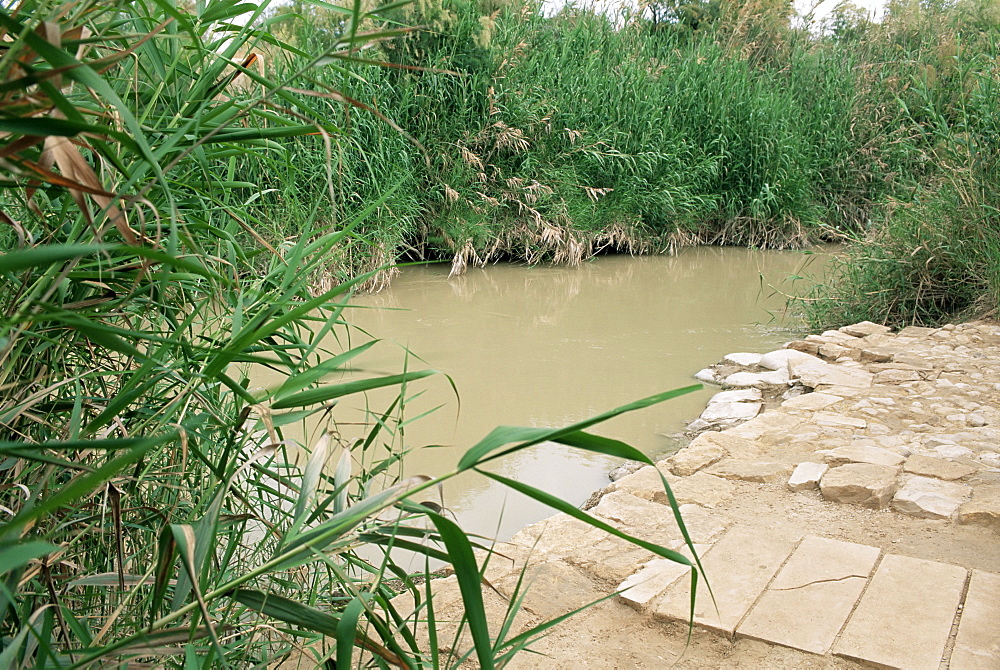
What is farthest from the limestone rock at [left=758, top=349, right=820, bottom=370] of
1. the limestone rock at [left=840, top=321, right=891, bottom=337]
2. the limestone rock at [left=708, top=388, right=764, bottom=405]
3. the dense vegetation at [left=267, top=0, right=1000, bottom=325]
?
the dense vegetation at [left=267, top=0, right=1000, bottom=325]

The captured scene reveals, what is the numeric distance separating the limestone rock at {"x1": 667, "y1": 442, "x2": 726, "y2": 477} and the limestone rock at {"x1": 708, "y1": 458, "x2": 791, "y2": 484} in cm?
5

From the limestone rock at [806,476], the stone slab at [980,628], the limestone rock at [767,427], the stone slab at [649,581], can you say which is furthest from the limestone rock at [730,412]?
the stone slab at [980,628]

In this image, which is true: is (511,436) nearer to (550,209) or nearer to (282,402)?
(282,402)

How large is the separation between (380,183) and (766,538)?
548 centimetres

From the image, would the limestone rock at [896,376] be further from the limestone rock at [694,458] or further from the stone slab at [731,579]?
the stone slab at [731,579]

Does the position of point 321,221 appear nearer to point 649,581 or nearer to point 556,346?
point 556,346

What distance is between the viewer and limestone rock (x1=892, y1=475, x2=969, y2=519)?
2457 millimetres

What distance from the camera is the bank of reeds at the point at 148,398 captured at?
2.57 ft

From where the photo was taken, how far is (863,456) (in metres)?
2.92

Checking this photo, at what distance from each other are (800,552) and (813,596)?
26cm

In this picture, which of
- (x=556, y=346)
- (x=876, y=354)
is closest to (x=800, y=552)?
(x=876, y=354)

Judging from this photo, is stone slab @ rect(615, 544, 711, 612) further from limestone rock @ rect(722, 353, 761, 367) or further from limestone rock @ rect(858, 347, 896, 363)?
limestone rock @ rect(722, 353, 761, 367)

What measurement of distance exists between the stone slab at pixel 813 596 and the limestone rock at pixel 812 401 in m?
1.48

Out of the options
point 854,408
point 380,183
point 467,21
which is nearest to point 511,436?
point 854,408
